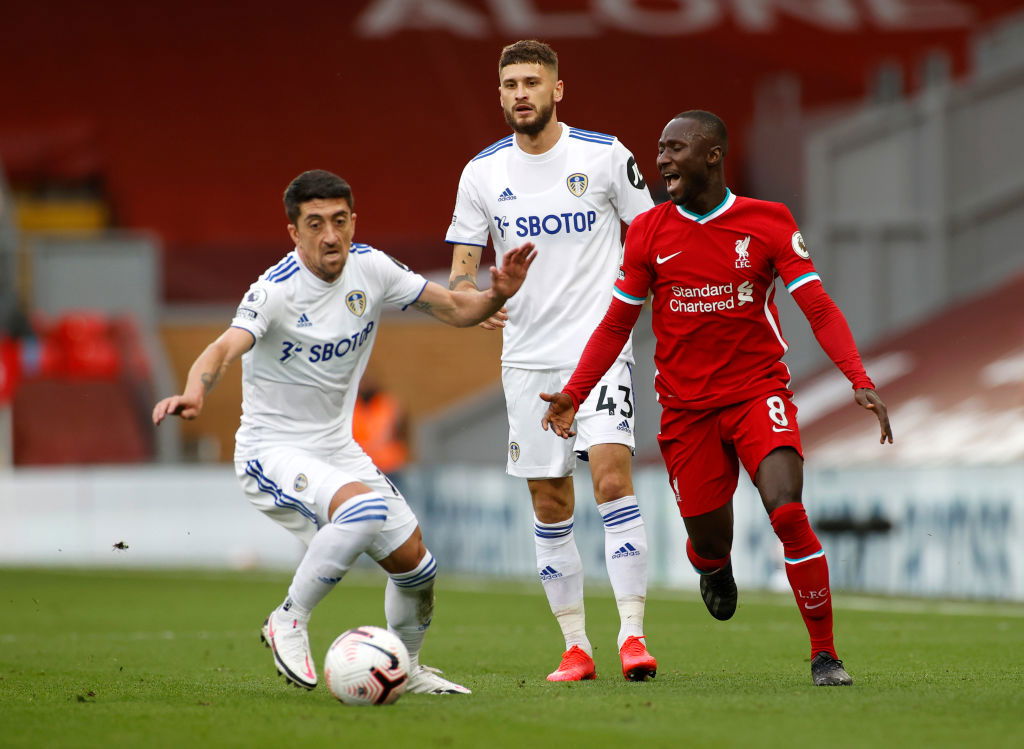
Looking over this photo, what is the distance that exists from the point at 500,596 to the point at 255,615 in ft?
8.03

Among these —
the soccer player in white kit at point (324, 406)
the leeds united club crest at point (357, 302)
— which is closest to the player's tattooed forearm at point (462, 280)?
the soccer player in white kit at point (324, 406)

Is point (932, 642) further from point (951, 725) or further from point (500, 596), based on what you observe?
point (500, 596)

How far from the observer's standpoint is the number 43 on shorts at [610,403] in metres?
7.89

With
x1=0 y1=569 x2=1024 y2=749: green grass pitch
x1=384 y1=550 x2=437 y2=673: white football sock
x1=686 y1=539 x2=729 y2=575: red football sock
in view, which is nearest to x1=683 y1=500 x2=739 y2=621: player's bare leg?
x1=686 y1=539 x2=729 y2=575: red football sock

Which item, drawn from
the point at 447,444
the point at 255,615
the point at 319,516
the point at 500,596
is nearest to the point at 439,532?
the point at 447,444

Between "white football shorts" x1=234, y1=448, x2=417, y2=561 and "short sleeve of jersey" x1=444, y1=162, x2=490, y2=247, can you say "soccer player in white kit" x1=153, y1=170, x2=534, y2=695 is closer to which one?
"white football shorts" x1=234, y1=448, x2=417, y2=561

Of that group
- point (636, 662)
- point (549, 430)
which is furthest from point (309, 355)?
point (636, 662)

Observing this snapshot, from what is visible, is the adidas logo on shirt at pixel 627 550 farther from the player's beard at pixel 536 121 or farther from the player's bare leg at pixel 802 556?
the player's beard at pixel 536 121

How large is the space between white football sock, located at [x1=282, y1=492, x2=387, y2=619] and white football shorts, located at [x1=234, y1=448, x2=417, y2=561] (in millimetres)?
101

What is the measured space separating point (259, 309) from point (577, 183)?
1574 mm

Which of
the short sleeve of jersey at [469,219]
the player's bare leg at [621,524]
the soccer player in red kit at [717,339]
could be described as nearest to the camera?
the soccer player in red kit at [717,339]

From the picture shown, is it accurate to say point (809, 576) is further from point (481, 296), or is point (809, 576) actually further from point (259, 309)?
point (259, 309)

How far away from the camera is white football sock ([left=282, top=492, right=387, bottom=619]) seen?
23.2ft

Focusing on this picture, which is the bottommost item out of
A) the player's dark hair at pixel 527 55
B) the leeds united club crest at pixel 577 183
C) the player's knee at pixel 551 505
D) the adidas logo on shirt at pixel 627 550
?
the adidas logo on shirt at pixel 627 550
